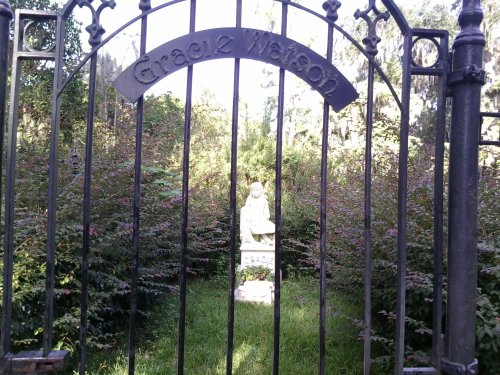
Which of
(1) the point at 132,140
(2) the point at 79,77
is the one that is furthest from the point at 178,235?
(2) the point at 79,77

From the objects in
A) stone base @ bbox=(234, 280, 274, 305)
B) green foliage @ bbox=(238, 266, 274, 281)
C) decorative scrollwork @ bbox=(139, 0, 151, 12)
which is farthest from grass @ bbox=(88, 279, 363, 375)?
decorative scrollwork @ bbox=(139, 0, 151, 12)

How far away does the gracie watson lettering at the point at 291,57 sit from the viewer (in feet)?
5.51

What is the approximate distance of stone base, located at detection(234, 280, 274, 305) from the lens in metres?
6.73

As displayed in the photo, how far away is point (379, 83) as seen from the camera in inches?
512

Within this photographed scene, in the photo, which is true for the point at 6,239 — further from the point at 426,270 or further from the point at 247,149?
the point at 247,149

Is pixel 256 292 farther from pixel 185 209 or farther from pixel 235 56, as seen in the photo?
pixel 235 56

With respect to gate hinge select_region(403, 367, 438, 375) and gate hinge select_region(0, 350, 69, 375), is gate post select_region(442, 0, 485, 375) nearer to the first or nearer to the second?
gate hinge select_region(403, 367, 438, 375)

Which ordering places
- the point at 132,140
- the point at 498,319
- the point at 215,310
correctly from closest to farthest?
the point at 498,319, the point at 132,140, the point at 215,310

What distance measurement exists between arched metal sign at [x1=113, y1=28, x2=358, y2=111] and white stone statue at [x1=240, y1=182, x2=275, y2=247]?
6.23 metres

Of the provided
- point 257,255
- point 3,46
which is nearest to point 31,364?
point 3,46

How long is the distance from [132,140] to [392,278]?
363 cm

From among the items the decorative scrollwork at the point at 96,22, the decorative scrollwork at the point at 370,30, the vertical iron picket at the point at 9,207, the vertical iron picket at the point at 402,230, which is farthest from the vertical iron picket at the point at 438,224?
the vertical iron picket at the point at 9,207

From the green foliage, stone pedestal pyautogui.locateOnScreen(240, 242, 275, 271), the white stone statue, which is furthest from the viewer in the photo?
the white stone statue

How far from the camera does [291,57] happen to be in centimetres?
169
